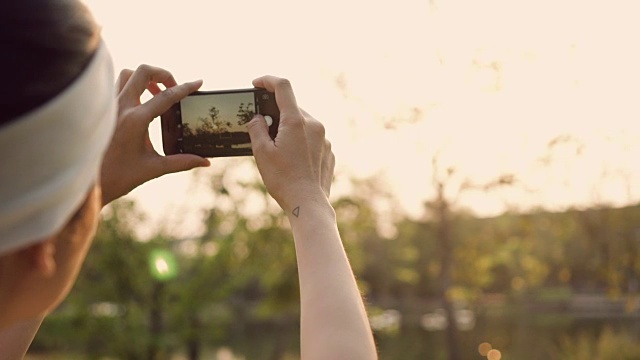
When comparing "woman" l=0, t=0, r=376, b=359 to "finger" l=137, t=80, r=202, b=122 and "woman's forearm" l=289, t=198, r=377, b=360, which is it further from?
"finger" l=137, t=80, r=202, b=122

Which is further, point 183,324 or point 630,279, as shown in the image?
point 630,279

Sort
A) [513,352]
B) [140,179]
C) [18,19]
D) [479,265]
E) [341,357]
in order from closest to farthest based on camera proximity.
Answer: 1. [18,19]
2. [341,357]
3. [140,179]
4. [479,265]
5. [513,352]

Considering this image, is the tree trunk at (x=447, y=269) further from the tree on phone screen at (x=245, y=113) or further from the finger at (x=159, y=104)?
the finger at (x=159, y=104)

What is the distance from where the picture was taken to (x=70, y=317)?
10.9 m

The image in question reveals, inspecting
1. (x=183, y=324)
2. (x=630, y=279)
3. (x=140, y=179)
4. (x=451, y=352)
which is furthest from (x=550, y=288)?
(x=140, y=179)

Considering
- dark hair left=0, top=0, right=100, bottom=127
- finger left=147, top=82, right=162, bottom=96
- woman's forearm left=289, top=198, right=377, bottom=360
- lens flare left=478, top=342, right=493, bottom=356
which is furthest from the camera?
lens flare left=478, top=342, right=493, bottom=356

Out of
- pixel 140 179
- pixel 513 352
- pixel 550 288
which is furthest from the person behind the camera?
pixel 550 288

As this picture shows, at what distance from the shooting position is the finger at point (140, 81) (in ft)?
4.17

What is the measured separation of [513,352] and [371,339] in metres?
19.9

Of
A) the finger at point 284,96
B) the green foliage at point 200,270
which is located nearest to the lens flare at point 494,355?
the green foliage at point 200,270

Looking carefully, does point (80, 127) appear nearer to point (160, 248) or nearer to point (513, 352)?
point (160, 248)

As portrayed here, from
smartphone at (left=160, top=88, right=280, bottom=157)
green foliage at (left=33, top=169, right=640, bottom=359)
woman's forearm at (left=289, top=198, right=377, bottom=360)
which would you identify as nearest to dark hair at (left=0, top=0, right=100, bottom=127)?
woman's forearm at (left=289, top=198, right=377, bottom=360)

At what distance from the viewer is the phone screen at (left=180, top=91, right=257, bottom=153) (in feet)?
4.90

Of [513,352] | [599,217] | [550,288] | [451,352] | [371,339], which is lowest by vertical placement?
[550,288]
